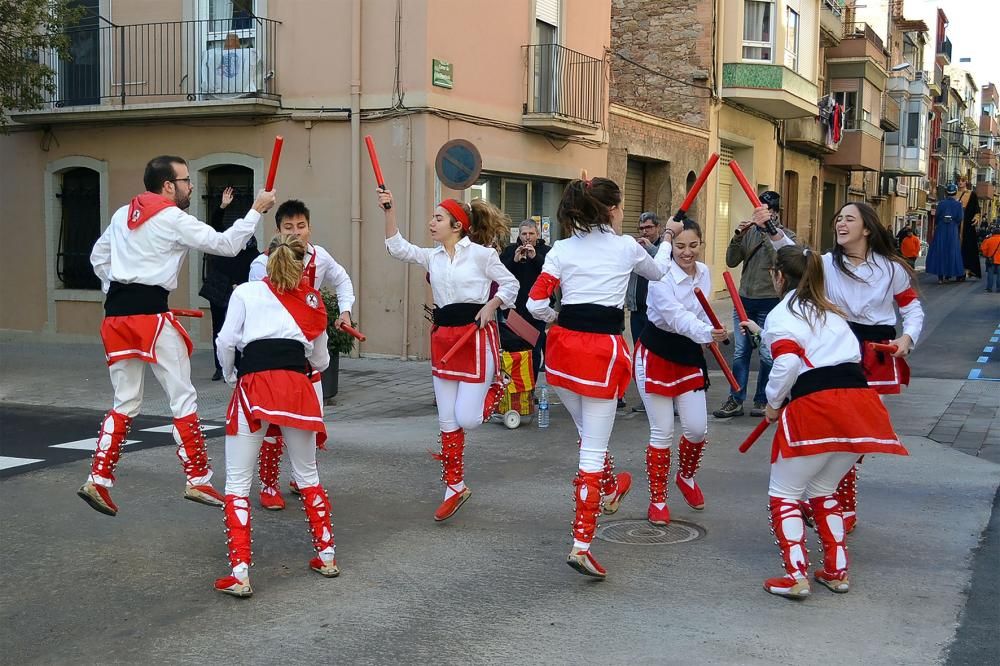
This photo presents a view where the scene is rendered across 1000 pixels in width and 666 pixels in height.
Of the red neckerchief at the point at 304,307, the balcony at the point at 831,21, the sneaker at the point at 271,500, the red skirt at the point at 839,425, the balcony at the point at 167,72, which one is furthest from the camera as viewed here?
the balcony at the point at 831,21

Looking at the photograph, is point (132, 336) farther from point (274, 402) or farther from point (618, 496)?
point (618, 496)

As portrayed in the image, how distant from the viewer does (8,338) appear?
17297 millimetres

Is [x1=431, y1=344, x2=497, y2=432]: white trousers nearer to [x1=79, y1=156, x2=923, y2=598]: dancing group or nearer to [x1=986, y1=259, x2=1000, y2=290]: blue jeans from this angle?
[x1=79, y1=156, x2=923, y2=598]: dancing group

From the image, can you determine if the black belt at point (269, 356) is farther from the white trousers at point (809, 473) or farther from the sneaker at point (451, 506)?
the white trousers at point (809, 473)

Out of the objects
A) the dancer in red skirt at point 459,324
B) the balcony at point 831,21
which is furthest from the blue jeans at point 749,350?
the balcony at point 831,21

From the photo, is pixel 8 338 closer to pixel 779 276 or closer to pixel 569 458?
pixel 569 458

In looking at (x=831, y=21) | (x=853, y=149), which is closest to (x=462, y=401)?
(x=831, y=21)

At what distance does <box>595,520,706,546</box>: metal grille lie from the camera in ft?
18.7

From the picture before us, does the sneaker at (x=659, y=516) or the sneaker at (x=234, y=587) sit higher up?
the sneaker at (x=659, y=516)

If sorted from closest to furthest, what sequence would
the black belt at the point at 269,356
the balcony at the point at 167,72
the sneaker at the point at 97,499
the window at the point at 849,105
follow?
1. the black belt at the point at 269,356
2. the sneaker at the point at 97,499
3. the balcony at the point at 167,72
4. the window at the point at 849,105

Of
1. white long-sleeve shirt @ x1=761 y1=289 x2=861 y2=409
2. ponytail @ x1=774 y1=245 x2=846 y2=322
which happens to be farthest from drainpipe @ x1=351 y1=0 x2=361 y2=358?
white long-sleeve shirt @ x1=761 y1=289 x2=861 y2=409

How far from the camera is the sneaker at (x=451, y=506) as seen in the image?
19.7 feet

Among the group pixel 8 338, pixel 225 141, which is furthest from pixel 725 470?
pixel 8 338

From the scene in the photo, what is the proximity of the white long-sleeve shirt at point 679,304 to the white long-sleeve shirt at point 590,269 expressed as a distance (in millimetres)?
528
